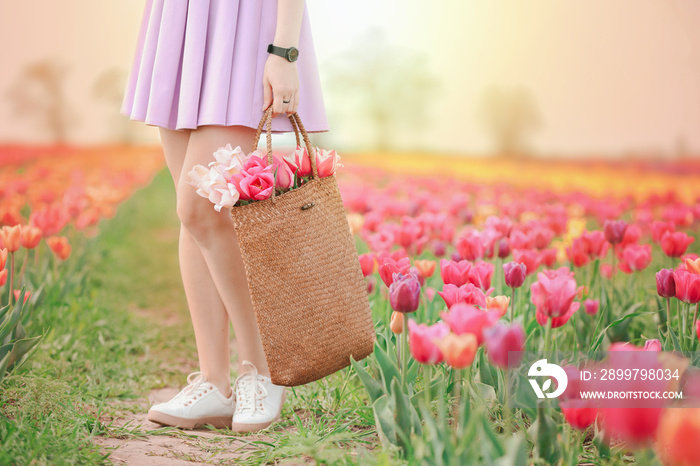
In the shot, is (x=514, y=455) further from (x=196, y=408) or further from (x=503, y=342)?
(x=196, y=408)

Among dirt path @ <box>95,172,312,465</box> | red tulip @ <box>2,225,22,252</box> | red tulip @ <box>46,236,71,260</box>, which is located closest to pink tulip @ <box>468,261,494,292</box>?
dirt path @ <box>95,172,312,465</box>

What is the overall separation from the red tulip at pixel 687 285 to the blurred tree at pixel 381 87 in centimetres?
1479

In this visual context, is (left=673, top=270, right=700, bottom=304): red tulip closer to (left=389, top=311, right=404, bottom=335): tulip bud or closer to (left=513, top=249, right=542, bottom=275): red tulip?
(left=513, top=249, right=542, bottom=275): red tulip

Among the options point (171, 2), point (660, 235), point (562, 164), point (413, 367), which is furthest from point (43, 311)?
point (562, 164)

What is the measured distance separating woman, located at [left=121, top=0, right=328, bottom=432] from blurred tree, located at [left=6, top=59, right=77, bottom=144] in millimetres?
14190

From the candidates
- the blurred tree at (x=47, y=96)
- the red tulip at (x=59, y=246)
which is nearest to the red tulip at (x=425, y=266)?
the red tulip at (x=59, y=246)

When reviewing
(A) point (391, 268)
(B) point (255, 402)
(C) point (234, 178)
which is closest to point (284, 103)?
(C) point (234, 178)

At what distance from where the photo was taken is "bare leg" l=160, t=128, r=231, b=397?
1756 mm

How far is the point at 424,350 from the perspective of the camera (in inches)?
42.9

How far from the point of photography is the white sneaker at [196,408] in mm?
1719

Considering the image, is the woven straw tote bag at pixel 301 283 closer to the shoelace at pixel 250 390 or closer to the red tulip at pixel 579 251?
the shoelace at pixel 250 390

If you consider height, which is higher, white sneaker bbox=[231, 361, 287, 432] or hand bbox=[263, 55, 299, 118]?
hand bbox=[263, 55, 299, 118]

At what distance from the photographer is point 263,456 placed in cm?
143

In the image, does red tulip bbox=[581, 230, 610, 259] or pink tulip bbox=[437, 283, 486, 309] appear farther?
red tulip bbox=[581, 230, 610, 259]
